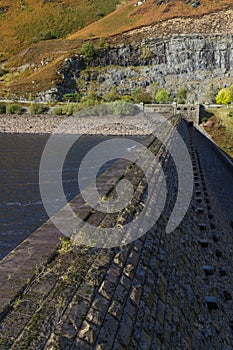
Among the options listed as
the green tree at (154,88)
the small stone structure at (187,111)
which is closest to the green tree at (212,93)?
the green tree at (154,88)

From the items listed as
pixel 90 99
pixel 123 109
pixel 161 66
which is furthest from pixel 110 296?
pixel 161 66

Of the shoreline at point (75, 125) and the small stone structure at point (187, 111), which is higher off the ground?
the small stone structure at point (187, 111)

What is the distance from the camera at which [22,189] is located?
2077 centimetres

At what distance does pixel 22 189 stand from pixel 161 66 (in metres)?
68.4

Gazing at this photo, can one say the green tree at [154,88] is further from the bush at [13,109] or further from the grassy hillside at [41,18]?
the grassy hillside at [41,18]

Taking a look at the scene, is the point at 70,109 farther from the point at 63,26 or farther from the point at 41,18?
the point at 41,18

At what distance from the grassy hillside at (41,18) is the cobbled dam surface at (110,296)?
391 feet

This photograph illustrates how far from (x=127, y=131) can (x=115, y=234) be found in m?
47.9

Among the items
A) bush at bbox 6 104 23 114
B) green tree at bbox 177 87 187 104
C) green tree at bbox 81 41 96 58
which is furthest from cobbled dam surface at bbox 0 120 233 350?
green tree at bbox 81 41 96 58

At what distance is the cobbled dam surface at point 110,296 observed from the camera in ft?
9.79

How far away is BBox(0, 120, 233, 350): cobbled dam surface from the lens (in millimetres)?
2984

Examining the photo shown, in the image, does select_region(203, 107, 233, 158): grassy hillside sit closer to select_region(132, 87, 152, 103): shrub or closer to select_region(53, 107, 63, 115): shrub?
select_region(132, 87, 152, 103): shrub

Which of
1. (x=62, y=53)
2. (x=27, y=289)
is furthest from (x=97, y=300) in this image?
(x=62, y=53)

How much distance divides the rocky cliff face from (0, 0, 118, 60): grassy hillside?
44.2m
